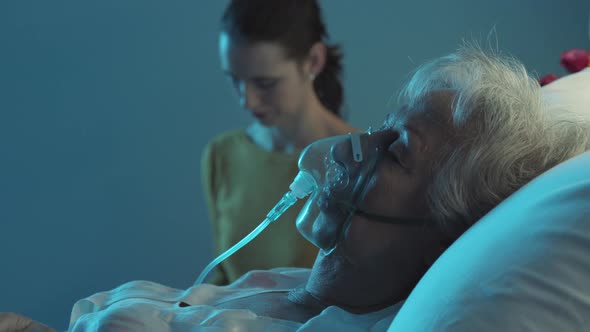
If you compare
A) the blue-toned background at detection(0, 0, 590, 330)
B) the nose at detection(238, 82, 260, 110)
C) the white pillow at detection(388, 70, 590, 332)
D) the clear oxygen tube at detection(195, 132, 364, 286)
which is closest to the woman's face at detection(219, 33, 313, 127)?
the nose at detection(238, 82, 260, 110)

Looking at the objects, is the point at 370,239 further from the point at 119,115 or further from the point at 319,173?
the point at 119,115

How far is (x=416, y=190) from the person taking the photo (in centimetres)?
108

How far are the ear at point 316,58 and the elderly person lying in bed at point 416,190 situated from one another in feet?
3.67

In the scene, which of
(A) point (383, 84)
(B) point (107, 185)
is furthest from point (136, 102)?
(A) point (383, 84)

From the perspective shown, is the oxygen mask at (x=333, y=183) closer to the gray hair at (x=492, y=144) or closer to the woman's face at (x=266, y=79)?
the gray hair at (x=492, y=144)

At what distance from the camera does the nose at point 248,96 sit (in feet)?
7.11

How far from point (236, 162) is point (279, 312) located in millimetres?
1272

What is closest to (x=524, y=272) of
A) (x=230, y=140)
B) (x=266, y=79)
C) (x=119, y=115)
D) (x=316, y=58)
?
(x=266, y=79)

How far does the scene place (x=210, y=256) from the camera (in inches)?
114

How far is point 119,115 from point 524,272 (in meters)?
2.26

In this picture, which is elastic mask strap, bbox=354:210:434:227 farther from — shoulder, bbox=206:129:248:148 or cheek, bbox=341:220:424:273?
shoulder, bbox=206:129:248:148

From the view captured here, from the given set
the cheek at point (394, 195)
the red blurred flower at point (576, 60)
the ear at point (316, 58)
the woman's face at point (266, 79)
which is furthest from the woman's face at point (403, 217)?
the ear at point (316, 58)

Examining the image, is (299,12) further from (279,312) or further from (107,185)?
(279,312)

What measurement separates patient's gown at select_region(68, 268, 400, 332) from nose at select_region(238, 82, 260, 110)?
992mm
